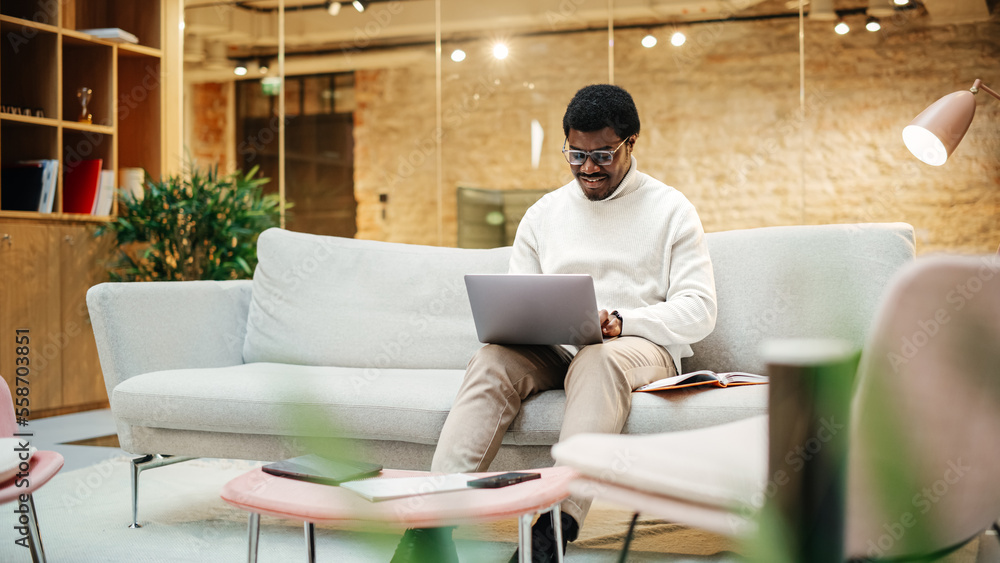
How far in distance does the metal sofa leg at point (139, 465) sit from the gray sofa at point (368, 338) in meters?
0.03

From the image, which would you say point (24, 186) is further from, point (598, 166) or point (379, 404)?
point (598, 166)

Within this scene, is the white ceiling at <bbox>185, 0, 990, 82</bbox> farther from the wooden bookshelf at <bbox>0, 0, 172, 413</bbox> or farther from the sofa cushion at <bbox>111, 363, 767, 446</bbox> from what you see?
the sofa cushion at <bbox>111, 363, 767, 446</bbox>

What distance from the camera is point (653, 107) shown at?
4.70 metres

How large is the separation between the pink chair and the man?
68cm

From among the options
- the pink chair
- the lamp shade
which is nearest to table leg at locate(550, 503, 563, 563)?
the pink chair

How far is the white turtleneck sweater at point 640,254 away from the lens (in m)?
1.98

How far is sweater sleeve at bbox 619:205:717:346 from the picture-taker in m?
1.96

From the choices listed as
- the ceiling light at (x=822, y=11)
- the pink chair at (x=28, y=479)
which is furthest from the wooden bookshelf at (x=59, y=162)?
the ceiling light at (x=822, y=11)

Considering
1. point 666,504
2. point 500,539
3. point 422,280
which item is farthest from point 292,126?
point 666,504

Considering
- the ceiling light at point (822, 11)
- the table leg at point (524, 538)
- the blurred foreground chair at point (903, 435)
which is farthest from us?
the ceiling light at point (822, 11)

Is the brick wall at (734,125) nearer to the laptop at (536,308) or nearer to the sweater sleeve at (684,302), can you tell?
the sweater sleeve at (684,302)

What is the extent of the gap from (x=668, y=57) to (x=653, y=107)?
0.95 ft

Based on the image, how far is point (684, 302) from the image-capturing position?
198 cm

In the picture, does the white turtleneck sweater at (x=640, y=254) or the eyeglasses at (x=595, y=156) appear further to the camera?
the eyeglasses at (x=595, y=156)
